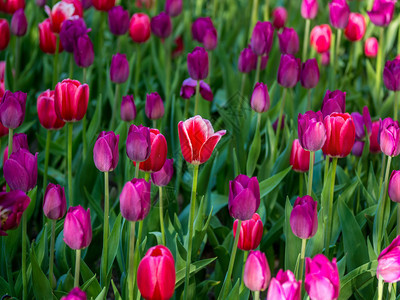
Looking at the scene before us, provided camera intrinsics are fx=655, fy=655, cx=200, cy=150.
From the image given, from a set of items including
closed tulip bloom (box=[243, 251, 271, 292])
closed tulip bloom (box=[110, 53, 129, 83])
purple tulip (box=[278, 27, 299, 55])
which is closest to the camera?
closed tulip bloom (box=[243, 251, 271, 292])

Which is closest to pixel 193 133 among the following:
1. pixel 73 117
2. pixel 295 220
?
pixel 295 220

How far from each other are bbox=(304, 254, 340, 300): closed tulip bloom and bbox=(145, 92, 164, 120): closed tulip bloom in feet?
3.07

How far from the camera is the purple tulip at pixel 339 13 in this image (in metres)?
2.44

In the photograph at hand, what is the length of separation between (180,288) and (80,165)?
23.6 inches

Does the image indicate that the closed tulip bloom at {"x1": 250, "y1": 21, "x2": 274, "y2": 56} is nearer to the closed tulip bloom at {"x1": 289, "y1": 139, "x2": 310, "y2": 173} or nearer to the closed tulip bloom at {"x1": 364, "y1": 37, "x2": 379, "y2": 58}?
the closed tulip bloom at {"x1": 289, "y1": 139, "x2": 310, "y2": 173}

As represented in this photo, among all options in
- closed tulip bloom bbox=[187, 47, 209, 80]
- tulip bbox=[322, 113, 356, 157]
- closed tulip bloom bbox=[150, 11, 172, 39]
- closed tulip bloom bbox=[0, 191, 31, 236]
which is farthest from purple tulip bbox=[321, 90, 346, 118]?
closed tulip bloom bbox=[150, 11, 172, 39]

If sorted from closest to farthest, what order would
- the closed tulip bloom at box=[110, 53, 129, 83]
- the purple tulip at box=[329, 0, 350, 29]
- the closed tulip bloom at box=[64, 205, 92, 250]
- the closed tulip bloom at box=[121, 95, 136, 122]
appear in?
the closed tulip bloom at box=[64, 205, 92, 250] → the closed tulip bloom at box=[121, 95, 136, 122] → the closed tulip bloom at box=[110, 53, 129, 83] → the purple tulip at box=[329, 0, 350, 29]

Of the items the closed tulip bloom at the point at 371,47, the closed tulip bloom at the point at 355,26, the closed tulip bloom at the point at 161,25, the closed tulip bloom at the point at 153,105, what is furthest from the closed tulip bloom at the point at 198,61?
the closed tulip bloom at the point at 371,47

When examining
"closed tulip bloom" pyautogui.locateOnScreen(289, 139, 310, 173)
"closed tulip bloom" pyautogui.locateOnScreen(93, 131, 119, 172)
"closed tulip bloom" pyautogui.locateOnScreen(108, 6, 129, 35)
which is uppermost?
"closed tulip bloom" pyautogui.locateOnScreen(108, 6, 129, 35)

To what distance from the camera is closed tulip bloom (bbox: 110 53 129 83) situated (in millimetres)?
2086

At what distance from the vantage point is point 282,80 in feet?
6.53

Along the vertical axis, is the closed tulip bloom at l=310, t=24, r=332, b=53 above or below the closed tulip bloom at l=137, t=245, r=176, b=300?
above

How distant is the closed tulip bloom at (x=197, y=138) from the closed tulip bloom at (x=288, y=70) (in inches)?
30.2

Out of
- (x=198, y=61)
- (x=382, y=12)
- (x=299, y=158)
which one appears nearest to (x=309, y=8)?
(x=382, y=12)
